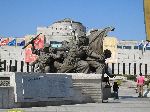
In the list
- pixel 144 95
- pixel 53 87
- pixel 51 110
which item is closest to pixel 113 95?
pixel 144 95

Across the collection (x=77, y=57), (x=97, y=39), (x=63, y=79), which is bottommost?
(x=63, y=79)

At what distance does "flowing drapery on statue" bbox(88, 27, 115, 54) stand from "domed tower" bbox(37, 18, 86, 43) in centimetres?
8432

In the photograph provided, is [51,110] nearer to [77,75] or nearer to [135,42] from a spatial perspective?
[77,75]

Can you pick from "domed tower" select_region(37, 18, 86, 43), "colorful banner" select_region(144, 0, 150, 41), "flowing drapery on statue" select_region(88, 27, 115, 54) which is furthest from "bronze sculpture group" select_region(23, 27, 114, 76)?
"domed tower" select_region(37, 18, 86, 43)

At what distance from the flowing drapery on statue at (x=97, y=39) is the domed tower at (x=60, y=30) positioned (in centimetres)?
8432

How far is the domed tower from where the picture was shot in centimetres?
10431

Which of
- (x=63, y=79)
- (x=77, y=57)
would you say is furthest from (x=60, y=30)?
(x=63, y=79)

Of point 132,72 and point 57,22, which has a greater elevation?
point 57,22

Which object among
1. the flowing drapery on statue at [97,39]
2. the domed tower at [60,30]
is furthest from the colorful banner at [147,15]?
the domed tower at [60,30]

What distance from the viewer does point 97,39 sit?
18.8 m

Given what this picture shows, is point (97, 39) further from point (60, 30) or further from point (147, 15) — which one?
point (60, 30)

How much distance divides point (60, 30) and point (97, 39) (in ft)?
312

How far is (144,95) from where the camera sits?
22.3 meters

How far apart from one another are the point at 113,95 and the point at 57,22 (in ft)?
326
